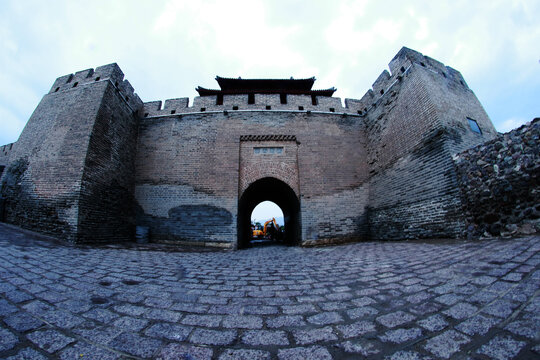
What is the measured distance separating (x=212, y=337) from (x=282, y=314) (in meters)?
0.59

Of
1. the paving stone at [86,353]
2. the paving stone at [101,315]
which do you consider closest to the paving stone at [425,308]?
the paving stone at [86,353]

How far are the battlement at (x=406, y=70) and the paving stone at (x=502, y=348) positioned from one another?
820 centimetres

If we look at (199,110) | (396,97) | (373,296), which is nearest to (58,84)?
(199,110)

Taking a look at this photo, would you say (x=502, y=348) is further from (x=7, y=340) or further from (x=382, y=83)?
(x=382, y=83)

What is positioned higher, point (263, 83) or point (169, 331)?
point (263, 83)

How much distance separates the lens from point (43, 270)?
2658 mm

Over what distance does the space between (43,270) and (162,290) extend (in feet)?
6.39

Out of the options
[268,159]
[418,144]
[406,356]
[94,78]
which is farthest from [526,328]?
[94,78]

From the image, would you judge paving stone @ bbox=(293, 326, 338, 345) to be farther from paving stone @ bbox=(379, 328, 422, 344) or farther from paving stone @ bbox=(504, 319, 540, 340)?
paving stone @ bbox=(504, 319, 540, 340)

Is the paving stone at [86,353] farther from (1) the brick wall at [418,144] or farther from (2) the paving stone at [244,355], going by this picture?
(1) the brick wall at [418,144]

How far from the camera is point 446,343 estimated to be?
113cm

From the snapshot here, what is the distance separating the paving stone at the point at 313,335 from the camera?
1.23m

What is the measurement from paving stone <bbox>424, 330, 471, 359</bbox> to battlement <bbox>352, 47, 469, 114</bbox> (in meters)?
8.26

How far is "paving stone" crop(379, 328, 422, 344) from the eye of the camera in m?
1.19
